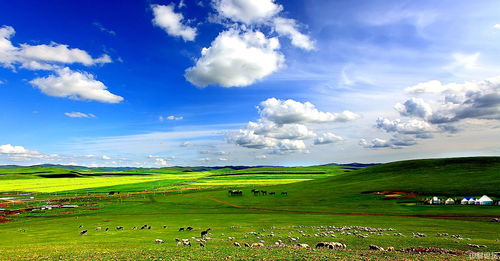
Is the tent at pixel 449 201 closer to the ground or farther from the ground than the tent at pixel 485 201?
closer to the ground

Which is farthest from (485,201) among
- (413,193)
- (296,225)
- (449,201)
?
(296,225)

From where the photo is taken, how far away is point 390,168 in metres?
140

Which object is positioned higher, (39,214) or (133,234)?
(133,234)

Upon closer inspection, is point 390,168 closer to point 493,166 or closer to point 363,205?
point 493,166

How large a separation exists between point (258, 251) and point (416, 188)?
86078mm

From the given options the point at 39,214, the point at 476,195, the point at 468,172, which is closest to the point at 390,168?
the point at 468,172

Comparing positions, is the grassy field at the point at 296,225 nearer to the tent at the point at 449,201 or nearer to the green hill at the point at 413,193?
the green hill at the point at 413,193

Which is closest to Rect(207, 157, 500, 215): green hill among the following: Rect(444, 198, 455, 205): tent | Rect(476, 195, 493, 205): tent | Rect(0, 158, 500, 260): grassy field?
Rect(0, 158, 500, 260): grassy field

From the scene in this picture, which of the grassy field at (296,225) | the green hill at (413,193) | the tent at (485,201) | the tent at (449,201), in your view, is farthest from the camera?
the tent at (449,201)

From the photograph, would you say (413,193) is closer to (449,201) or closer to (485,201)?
(449,201)

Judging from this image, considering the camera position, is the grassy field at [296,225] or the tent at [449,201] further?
the tent at [449,201]

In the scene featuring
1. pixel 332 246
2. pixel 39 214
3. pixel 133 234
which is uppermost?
pixel 332 246

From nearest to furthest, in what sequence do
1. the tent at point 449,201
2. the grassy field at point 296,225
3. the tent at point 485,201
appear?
1. the grassy field at point 296,225
2. the tent at point 485,201
3. the tent at point 449,201

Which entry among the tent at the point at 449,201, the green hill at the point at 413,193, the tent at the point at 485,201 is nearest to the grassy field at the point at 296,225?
the green hill at the point at 413,193
